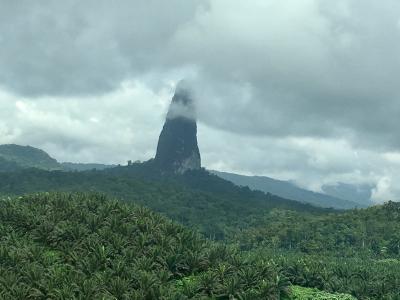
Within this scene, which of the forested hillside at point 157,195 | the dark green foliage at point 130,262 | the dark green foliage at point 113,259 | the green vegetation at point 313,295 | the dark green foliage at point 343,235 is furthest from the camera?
the forested hillside at point 157,195

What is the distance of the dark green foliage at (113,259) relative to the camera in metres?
29.7

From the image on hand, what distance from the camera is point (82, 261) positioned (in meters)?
33.1

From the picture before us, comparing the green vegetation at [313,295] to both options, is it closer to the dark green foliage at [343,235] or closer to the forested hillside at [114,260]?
the forested hillside at [114,260]

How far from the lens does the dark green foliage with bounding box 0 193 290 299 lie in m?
29.7

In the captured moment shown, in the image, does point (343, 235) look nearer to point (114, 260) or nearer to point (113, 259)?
point (113, 259)

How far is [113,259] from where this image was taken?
34531 millimetres

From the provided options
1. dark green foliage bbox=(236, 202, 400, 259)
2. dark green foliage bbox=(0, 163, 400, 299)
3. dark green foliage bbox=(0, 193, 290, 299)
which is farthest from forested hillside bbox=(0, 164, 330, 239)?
dark green foliage bbox=(0, 193, 290, 299)

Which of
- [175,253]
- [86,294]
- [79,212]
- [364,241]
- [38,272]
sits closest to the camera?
[86,294]

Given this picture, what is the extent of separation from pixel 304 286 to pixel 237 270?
31.2 feet

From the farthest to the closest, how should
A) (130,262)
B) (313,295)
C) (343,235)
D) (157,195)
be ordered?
(157,195) < (343,235) < (313,295) < (130,262)

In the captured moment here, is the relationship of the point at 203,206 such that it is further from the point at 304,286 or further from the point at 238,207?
the point at 304,286

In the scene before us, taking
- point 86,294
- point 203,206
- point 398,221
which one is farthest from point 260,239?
point 86,294

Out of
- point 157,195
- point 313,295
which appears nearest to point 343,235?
point 157,195

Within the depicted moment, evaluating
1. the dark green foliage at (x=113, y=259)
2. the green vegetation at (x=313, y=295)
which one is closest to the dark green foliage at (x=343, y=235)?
the green vegetation at (x=313, y=295)
